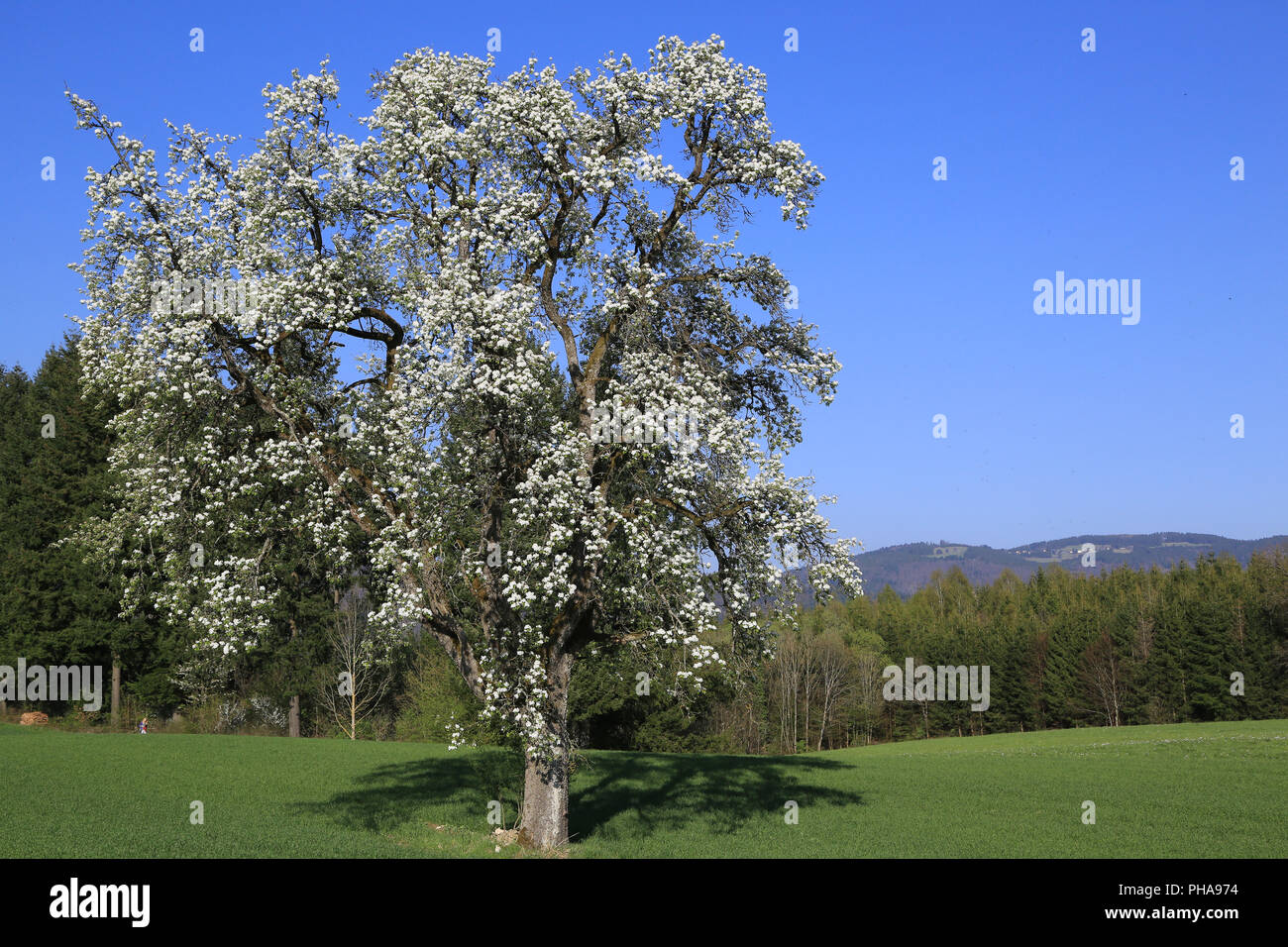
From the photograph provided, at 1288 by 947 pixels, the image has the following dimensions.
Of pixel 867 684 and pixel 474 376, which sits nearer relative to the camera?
pixel 474 376

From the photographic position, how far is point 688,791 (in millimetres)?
31500

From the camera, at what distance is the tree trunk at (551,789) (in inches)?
719

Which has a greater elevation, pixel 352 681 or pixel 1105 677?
pixel 352 681

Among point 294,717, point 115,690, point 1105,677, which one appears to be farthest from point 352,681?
point 1105,677

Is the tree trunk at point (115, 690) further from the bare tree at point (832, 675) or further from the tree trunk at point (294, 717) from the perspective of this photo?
the bare tree at point (832, 675)

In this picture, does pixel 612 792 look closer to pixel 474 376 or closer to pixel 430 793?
pixel 430 793

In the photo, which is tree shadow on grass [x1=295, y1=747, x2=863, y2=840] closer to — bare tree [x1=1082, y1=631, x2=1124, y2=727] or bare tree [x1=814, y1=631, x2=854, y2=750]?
bare tree [x1=814, y1=631, x2=854, y2=750]

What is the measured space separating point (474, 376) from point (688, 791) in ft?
66.3

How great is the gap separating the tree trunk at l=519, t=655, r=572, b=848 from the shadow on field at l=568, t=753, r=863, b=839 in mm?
1146

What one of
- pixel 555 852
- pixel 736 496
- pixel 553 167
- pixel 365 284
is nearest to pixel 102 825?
pixel 555 852

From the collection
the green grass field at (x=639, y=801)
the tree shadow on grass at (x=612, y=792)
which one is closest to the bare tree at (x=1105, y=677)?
the green grass field at (x=639, y=801)

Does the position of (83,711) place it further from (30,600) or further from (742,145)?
(742,145)

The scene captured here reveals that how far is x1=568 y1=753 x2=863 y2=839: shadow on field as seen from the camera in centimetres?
2453

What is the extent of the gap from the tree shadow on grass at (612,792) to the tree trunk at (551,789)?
0.77 m
